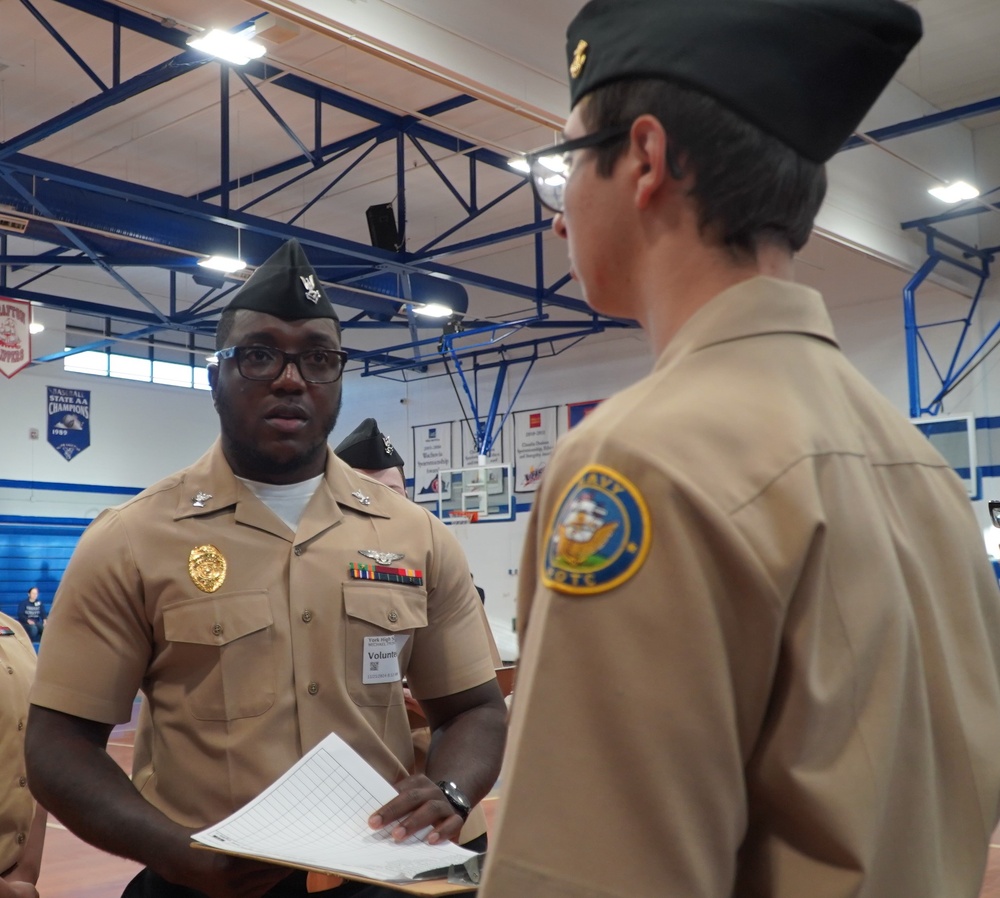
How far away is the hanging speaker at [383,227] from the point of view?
1400 cm

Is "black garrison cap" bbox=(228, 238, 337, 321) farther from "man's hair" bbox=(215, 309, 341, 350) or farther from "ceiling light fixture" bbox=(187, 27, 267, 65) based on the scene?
"ceiling light fixture" bbox=(187, 27, 267, 65)

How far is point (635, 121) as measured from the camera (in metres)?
1.02

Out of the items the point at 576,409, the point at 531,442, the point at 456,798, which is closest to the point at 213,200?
the point at 576,409

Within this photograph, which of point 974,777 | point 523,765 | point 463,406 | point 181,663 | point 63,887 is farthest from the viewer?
point 463,406

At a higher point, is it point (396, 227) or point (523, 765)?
point (396, 227)

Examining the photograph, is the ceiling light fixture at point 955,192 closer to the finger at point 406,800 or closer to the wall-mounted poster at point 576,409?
the wall-mounted poster at point 576,409

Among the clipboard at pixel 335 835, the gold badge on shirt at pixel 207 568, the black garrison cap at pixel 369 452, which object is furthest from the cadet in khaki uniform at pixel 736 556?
the black garrison cap at pixel 369 452

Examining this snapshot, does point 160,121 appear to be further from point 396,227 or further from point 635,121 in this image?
point 635,121

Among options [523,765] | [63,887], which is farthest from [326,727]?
[63,887]

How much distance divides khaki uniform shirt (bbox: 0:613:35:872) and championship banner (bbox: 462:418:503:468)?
18539 millimetres

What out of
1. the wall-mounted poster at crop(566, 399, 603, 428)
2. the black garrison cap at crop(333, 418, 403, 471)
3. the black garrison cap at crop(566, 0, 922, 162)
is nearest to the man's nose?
the black garrison cap at crop(566, 0, 922, 162)

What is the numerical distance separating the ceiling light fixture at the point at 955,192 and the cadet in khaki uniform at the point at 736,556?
12.2m

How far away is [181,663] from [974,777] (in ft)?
4.78

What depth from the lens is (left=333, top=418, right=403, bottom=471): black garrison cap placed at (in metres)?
5.31
